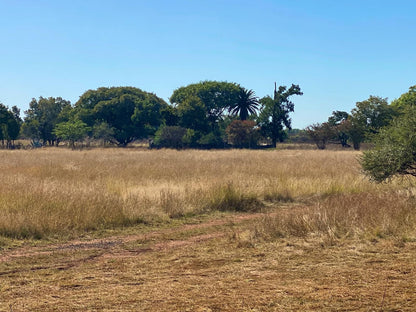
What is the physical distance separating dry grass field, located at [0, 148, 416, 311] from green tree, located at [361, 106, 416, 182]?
2.55ft

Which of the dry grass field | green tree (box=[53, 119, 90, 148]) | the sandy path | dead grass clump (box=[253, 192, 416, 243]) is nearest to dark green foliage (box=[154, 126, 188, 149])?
green tree (box=[53, 119, 90, 148])

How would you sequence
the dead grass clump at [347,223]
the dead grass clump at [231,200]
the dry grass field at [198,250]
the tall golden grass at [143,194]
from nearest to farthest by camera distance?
the dry grass field at [198,250] → the dead grass clump at [347,223] → the tall golden grass at [143,194] → the dead grass clump at [231,200]

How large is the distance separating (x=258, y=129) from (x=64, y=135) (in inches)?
1133

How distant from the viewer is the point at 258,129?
68.4 m

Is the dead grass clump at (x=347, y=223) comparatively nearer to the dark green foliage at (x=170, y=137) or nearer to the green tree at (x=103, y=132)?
the dark green foliage at (x=170, y=137)

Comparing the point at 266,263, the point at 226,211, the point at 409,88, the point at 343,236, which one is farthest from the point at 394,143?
the point at 409,88

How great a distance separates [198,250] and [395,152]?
7063mm

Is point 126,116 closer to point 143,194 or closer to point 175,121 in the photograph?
point 175,121

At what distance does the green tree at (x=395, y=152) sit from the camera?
466 inches

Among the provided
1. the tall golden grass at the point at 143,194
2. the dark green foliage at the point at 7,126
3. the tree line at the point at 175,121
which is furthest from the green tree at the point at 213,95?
the tall golden grass at the point at 143,194

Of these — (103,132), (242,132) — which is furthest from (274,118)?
(103,132)

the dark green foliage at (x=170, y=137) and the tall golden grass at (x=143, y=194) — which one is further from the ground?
the dark green foliage at (x=170, y=137)

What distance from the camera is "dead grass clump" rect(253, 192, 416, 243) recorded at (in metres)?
7.57

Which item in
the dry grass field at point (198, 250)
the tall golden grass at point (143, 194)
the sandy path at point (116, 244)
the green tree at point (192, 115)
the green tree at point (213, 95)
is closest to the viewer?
the dry grass field at point (198, 250)
